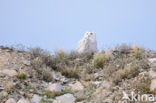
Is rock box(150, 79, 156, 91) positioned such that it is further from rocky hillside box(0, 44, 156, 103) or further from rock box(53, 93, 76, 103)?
rock box(53, 93, 76, 103)

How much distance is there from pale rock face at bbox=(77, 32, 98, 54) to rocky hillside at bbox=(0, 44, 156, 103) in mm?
327

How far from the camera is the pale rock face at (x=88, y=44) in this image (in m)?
10.6

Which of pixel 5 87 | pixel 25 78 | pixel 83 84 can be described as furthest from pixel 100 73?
pixel 5 87

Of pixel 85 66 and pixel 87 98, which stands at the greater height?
pixel 85 66

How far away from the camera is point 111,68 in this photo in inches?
320

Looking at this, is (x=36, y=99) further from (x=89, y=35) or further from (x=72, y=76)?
(x=89, y=35)

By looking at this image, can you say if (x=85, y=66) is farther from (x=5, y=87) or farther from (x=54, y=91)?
(x=5, y=87)

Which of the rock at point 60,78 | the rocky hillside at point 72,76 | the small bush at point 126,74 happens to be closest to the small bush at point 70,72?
the rocky hillside at point 72,76

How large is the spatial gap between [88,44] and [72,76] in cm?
241

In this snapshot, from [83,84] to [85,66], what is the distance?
5.17 feet

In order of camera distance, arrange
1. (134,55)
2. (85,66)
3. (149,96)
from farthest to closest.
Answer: (134,55), (85,66), (149,96)

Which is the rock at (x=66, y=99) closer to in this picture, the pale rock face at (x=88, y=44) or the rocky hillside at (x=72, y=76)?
the rocky hillside at (x=72, y=76)

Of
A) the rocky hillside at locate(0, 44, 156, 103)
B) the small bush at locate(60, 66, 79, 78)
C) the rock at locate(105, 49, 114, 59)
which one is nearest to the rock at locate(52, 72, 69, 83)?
the rocky hillside at locate(0, 44, 156, 103)

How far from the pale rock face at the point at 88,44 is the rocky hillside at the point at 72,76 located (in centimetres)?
33
